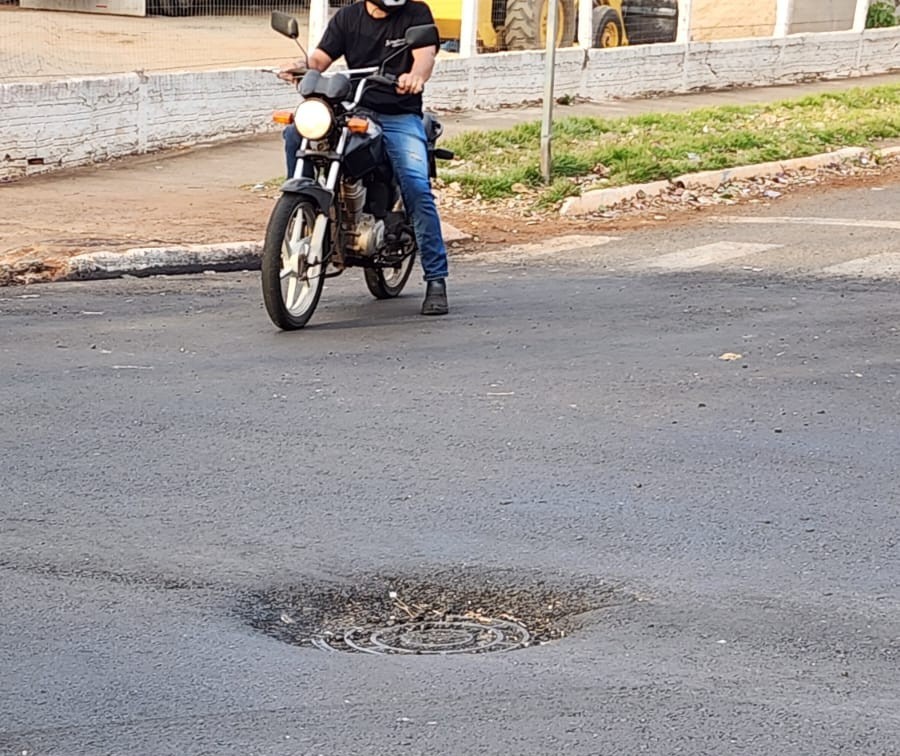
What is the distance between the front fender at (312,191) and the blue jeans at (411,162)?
318 mm

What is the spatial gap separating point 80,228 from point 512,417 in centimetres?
545

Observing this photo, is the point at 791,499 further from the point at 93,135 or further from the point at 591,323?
the point at 93,135

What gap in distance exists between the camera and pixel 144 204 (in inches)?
497

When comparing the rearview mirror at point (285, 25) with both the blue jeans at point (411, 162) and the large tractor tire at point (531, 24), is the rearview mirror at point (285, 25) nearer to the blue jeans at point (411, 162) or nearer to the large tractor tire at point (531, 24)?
the blue jeans at point (411, 162)

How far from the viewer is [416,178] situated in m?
8.80

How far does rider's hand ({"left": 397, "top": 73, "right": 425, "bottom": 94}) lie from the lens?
27.9ft

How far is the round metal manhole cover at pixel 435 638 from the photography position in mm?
4492

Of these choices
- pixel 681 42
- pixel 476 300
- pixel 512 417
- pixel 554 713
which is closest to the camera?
pixel 554 713

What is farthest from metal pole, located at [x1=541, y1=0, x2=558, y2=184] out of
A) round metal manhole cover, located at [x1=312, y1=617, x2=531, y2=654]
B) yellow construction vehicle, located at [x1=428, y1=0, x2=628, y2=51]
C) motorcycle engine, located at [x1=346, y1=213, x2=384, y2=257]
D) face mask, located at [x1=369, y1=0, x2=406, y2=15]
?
round metal manhole cover, located at [x1=312, y1=617, x2=531, y2=654]

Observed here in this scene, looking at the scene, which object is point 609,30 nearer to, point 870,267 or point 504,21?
point 504,21

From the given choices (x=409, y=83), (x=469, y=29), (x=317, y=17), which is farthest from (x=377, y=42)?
(x=469, y=29)

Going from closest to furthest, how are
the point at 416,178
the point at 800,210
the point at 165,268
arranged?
the point at 416,178
the point at 165,268
the point at 800,210

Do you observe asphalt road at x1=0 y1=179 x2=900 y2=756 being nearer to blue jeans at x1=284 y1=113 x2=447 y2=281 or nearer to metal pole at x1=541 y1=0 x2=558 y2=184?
blue jeans at x1=284 y1=113 x2=447 y2=281

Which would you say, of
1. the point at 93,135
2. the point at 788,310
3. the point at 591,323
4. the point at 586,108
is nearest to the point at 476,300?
the point at 591,323
